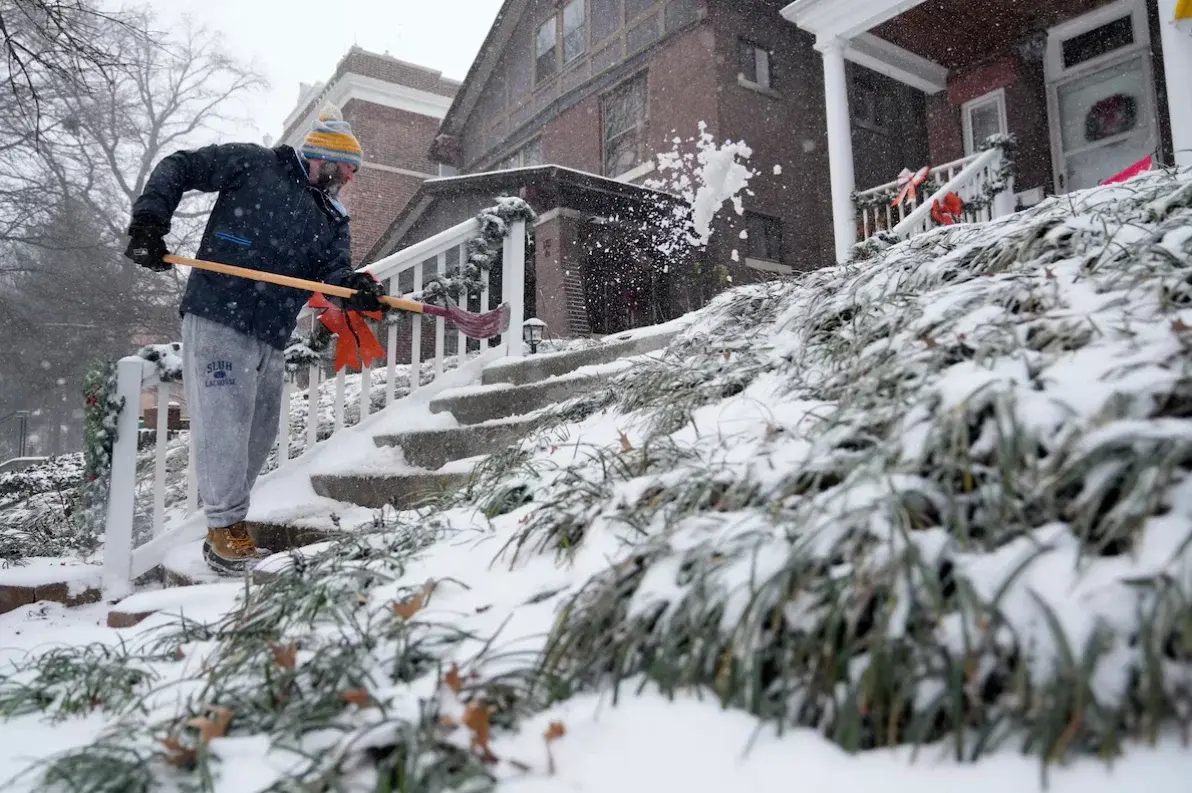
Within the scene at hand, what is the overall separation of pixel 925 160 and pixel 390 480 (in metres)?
11.7

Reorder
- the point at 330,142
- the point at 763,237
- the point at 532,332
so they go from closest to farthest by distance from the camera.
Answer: the point at 330,142 < the point at 532,332 < the point at 763,237

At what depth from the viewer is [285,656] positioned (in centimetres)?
147

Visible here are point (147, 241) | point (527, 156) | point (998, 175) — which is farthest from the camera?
point (527, 156)

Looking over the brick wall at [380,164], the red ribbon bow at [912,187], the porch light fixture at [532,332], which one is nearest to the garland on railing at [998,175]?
the red ribbon bow at [912,187]

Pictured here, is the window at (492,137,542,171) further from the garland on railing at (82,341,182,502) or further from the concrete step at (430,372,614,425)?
the garland on railing at (82,341,182,502)

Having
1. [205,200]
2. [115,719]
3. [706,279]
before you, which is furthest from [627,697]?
[205,200]

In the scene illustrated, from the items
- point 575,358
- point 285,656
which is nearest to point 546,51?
point 575,358

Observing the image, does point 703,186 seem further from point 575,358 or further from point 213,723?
point 213,723

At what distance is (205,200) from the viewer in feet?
69.8

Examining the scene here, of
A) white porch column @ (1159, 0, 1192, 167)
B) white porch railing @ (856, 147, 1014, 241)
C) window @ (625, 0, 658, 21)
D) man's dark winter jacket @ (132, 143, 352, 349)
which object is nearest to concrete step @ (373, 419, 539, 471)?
man's dark winter jacket @ (132, 143, 352, 349)

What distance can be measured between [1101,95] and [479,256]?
7.75 meters

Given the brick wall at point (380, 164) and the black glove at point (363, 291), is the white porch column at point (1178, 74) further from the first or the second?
the brick wall at point (380, 164)

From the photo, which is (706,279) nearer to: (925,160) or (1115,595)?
(925,160)

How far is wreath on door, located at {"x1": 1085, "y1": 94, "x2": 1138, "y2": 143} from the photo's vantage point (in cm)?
779
